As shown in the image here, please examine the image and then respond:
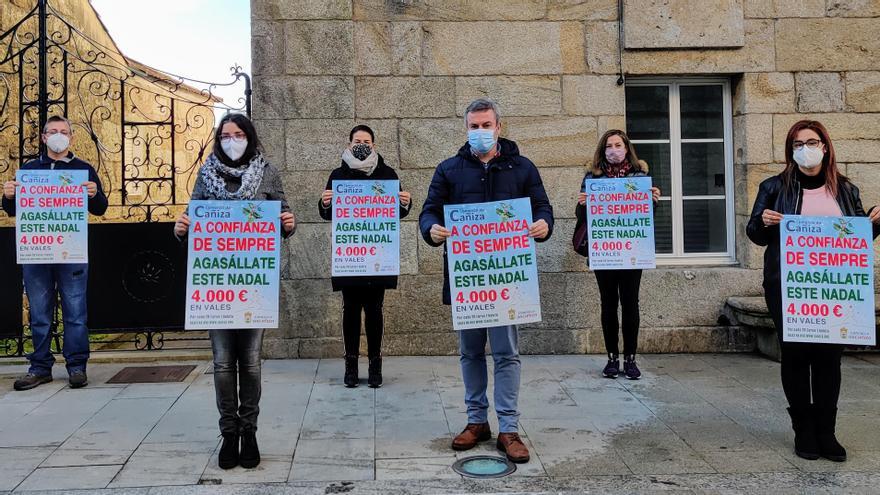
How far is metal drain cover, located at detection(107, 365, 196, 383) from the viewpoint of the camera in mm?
6527

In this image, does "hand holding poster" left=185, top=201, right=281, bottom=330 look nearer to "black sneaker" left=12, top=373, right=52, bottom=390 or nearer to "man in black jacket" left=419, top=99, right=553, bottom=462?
"man in black jacket" left=419, top=99, right=553, bottom=462

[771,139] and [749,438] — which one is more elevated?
[771,139]

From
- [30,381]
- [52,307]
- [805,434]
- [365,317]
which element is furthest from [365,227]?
[805,434]

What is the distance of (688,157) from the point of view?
25.9ft

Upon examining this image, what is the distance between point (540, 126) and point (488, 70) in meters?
0.74

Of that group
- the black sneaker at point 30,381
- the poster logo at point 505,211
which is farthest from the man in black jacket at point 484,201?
the black sneaker at point 30,381

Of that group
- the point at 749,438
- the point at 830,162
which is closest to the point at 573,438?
the point at 749,438

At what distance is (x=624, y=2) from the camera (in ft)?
24.6

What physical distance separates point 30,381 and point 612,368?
4.80m

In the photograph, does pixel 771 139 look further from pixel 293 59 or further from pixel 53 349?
pixel 53 349

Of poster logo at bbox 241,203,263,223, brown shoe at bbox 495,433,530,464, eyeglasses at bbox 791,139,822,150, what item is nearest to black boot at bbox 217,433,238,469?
poster logo at bbox 241,203,263,223

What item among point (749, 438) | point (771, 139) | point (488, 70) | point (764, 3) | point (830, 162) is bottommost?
point (749, 438)

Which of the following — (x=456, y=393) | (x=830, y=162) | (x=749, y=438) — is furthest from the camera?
(x=456, y=393)

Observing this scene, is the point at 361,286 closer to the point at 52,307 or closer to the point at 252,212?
the point at 252,212
